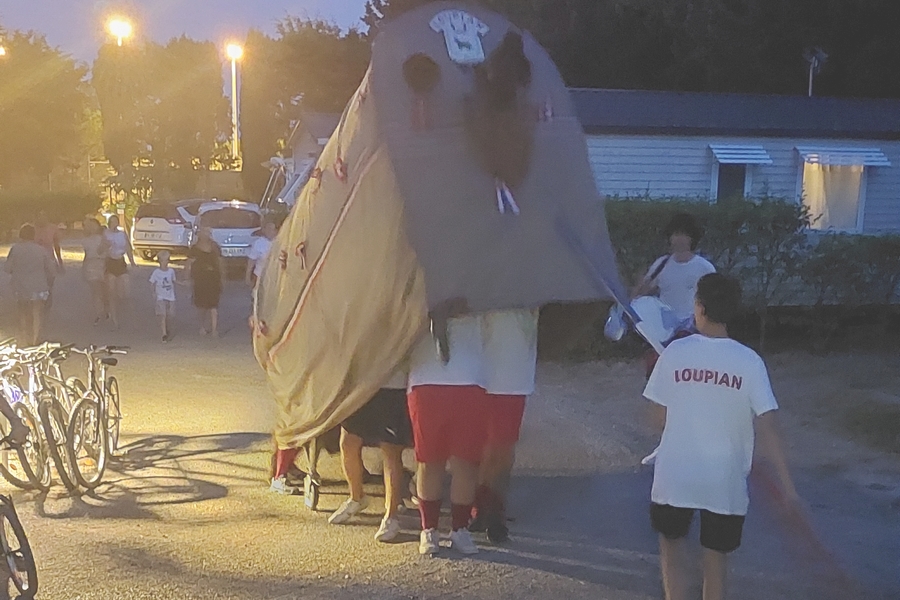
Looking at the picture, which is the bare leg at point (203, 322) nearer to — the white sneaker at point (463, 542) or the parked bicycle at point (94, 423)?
the parked bicycle at point (94, 423)

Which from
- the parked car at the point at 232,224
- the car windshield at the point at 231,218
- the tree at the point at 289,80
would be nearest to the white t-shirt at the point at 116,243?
the parked car at the point at 232,224

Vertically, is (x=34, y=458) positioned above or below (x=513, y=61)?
below

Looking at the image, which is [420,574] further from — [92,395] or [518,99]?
[92,395]

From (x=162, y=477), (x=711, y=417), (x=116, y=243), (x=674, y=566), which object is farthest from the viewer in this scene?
(x=116, y=243)

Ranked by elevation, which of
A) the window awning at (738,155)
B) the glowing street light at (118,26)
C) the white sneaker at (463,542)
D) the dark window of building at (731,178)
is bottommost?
the white sneaker at (463,542)

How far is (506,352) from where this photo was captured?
19.0 feet

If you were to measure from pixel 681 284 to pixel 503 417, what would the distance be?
205 cm

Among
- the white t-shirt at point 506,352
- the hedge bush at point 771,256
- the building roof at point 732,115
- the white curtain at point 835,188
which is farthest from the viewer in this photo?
the white curtain at point 835,188

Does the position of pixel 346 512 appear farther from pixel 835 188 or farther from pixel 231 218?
pixel 231 218

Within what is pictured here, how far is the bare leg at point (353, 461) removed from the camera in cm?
641

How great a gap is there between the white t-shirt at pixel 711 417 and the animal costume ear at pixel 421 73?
6.96 ft

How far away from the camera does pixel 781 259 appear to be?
12.0 m

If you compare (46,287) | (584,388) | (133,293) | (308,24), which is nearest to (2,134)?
(308,24)

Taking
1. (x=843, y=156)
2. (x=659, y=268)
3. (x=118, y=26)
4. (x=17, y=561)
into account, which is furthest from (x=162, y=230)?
(x=17, y=561)
